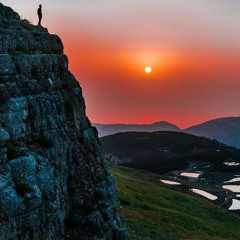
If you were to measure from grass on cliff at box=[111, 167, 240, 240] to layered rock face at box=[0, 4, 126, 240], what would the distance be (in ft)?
92.3

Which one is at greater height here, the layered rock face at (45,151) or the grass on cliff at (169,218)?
the layered rock face at (45,151)

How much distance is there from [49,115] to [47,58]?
5674 millimetres

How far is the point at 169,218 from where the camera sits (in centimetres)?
8819

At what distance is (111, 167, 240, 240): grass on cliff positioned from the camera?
73037 mm

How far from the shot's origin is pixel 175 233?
76562 mm

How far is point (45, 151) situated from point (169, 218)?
205ft

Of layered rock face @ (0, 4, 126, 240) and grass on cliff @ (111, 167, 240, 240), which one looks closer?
layered rock face @ (0, 4, 126, 240)

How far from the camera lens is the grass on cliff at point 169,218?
240 feet

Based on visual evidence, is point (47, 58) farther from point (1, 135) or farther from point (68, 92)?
point (1, 135)

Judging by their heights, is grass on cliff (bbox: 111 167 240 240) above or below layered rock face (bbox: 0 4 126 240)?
below

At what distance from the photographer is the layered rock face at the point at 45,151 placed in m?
25.5

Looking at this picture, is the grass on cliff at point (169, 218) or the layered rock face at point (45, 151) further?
the grass on cliff at point (169, 218)

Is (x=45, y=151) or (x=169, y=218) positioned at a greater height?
(x=45, y=151)

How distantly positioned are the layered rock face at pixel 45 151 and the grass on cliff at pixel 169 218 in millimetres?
28147
